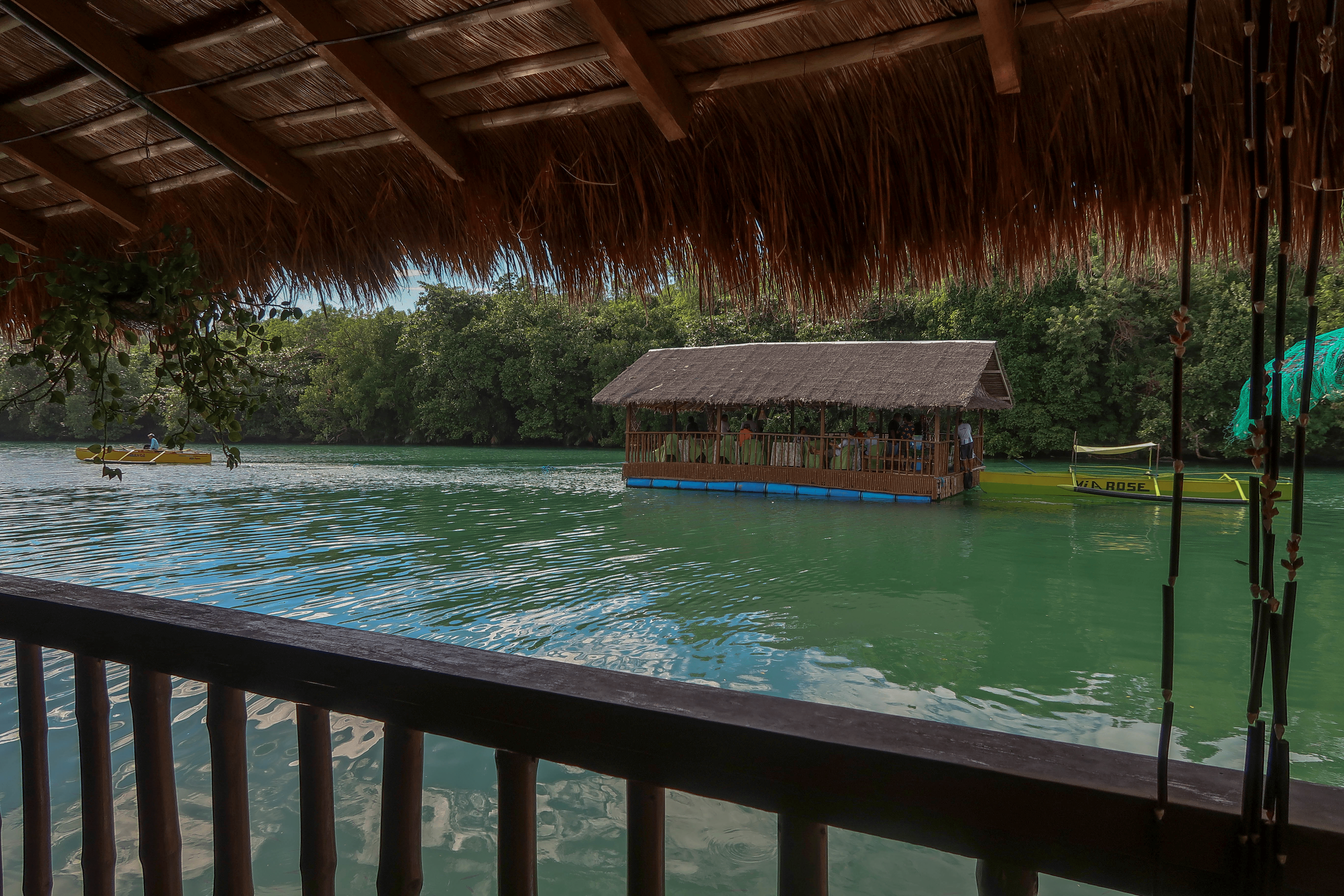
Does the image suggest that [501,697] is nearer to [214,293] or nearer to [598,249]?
[598,249]

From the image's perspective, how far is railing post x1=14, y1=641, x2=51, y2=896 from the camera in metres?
1.28

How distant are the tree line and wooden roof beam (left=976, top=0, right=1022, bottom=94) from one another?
430 inches

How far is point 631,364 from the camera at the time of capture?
3059 cm

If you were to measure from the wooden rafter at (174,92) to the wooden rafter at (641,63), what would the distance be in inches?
44.3

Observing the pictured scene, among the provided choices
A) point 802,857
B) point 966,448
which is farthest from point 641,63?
point 966,448

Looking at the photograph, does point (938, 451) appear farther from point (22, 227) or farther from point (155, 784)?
point (155, 784)

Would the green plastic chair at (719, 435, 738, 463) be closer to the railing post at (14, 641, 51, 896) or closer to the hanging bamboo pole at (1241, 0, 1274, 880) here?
the railing post at (14, 641, 51, 896)

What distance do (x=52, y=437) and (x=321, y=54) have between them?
52167 mm

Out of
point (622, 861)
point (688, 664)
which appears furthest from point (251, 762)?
point (688, 664)

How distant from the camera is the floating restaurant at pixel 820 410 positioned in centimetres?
1428

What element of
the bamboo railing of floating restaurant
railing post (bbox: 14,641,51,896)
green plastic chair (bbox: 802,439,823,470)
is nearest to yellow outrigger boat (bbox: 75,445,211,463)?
the bamboo railing of floating restaurant

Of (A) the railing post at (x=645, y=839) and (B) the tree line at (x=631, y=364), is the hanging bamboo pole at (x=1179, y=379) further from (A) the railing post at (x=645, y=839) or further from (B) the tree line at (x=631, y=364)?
(B) the tree line at (x=631, y=364)

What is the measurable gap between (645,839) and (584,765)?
11 centimetres

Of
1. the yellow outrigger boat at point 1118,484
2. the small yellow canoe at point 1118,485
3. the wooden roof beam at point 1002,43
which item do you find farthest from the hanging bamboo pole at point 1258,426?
the small yellow canoe at point 1118,485
